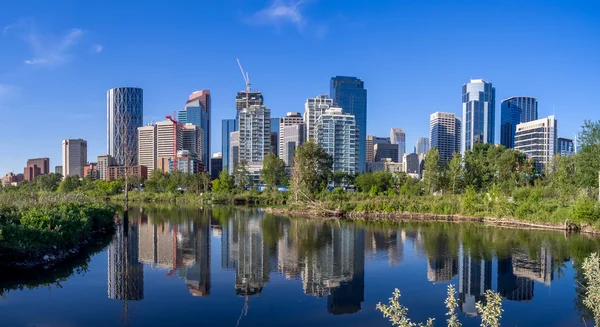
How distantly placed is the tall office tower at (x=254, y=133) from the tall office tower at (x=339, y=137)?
28978 mm

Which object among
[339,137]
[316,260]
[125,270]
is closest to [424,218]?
[316,260]

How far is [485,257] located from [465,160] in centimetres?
4510

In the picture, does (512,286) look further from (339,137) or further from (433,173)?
(339,137)

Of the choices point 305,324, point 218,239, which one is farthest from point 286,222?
point 305,324

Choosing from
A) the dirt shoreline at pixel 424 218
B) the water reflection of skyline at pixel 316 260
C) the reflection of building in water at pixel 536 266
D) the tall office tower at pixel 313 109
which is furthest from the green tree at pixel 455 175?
the tall office tower at pixel 313 109

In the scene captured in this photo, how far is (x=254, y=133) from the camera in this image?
157000mm

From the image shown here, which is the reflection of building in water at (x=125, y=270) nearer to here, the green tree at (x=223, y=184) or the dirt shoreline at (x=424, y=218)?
the dirt shoreline at (x=424, y=218)

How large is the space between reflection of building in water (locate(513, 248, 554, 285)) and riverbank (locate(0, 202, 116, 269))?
797 inches

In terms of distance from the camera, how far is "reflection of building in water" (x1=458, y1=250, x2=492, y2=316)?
15.5 m

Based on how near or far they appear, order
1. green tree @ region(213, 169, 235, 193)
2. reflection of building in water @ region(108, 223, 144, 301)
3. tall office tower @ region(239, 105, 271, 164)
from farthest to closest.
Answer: tall office tower @ region(239, 105, 271, 164)
green tree @ region(213, 169, 235, 193)
reflection of building in water @ region(108, 223, 144, 301)

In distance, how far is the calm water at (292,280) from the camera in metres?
13.5

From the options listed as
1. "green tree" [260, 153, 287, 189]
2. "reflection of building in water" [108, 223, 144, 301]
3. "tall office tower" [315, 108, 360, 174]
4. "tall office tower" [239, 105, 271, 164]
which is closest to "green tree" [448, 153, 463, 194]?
"green tree" [260, 153, 287, 189]

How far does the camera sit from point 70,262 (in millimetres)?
20281

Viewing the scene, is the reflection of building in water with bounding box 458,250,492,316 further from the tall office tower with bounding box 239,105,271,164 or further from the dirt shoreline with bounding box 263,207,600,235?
the tall office tower with bounding box 239,105,271,164
